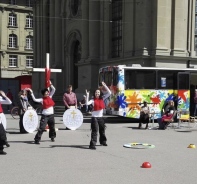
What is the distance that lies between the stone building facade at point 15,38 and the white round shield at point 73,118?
47640mm

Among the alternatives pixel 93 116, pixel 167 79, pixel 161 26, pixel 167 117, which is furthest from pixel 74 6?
pixel 93 116

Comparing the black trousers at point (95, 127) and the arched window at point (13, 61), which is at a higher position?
the arched window at point (13, 61)

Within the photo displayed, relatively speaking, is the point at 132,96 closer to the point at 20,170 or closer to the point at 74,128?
the point at 74,128

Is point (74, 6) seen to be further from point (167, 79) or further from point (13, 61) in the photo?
point (13, 61)

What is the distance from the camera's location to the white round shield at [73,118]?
1508cm

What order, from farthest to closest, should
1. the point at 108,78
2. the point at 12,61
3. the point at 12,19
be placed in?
the point at 12,61 < the point at 12,19 < the point at 108,78

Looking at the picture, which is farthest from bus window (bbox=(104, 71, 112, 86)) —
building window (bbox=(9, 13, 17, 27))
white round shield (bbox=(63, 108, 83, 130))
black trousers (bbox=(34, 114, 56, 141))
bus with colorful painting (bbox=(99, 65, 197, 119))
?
building window (bbox=(9, 13, 17, 27))

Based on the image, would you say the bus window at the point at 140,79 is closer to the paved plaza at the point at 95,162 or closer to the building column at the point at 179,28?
the paved plaza at the point at 95,162

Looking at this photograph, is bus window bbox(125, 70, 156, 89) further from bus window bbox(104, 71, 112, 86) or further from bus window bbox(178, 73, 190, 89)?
bus window bbox(178, 73, 190, 89)

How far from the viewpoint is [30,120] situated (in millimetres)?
14711

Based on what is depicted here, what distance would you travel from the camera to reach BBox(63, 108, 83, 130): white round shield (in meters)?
15.1

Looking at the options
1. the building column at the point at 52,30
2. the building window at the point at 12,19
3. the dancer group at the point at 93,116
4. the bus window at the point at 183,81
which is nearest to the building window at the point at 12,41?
the building window at the point at 12,19

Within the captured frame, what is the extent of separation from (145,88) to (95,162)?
1131cm

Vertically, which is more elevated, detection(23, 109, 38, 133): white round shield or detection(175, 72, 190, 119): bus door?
detection(175, 72, 190, 119): bus door
